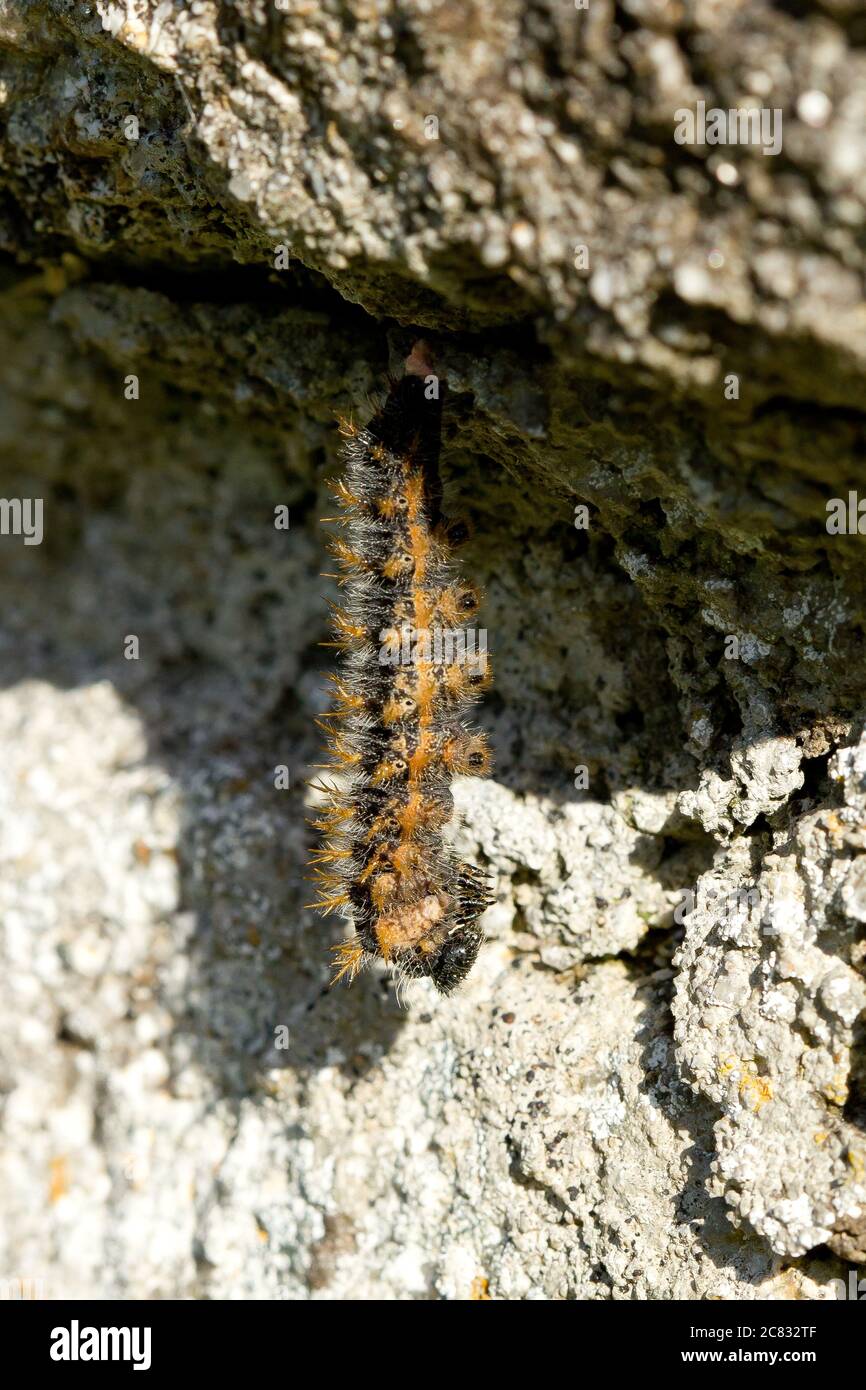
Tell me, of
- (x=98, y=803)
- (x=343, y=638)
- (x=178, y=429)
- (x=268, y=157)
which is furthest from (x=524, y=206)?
(x=98, y=803)

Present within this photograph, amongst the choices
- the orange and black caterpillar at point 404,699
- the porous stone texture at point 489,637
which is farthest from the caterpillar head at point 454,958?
the porous stone texture at point 489,637

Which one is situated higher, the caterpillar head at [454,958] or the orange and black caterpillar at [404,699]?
the orange and black caterpillar at [404,699]

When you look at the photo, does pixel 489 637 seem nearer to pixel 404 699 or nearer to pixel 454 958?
pixel 404 699

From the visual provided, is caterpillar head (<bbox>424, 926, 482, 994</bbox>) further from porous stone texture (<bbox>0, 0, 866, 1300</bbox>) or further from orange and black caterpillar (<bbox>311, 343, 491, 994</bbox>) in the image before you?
porous stone texture (<bbox>0, 0, 866, 1300</bbox>)

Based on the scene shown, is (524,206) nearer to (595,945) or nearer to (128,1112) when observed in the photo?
(595,945)

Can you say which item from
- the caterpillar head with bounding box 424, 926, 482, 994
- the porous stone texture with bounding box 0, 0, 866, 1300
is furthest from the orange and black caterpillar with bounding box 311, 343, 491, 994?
the porous stone texture with bounding box 0, 0, 866, 1300

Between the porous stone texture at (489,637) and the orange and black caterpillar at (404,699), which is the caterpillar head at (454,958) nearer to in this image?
the orange and black caterpillar at (404,699)

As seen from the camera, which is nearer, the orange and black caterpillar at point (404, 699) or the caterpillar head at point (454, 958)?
the orange and black caterpillar at point (404, 699)
